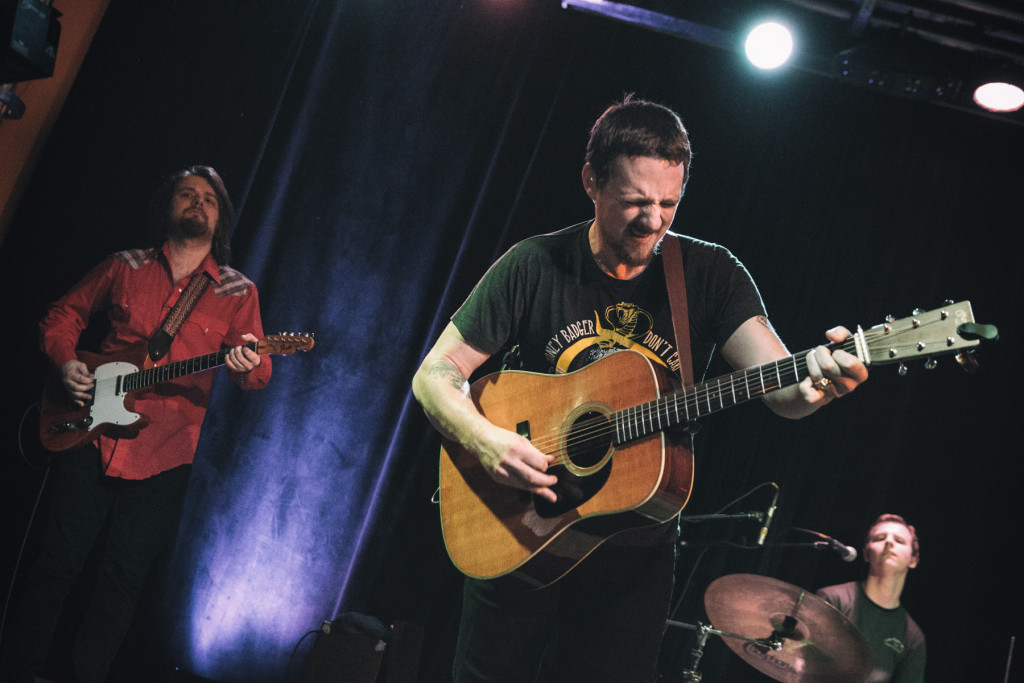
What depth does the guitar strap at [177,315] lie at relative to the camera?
150 inches

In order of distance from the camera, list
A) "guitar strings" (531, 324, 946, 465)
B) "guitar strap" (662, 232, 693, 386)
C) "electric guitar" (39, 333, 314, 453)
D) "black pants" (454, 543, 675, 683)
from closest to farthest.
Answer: "guitar strings" (531, 324, 946, 465), "black pants" (454, 543, 675, 683), "guitar strap" (662, 232, 693, 386), "electric guitar" (39, 333, 314, 453)

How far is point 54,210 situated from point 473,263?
2.60 m

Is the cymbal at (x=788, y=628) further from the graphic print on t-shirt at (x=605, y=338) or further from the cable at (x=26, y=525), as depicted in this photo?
the cable at (x=26, y=525)

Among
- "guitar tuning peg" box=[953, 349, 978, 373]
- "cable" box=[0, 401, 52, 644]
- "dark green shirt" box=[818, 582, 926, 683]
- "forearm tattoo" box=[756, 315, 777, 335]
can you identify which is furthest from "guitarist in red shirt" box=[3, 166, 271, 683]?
"dark green shirt" box=[818, 582, 926, 683]

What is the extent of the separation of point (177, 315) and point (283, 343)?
66 cm

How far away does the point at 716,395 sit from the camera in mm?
2039

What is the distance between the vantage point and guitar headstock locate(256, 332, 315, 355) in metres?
3.75

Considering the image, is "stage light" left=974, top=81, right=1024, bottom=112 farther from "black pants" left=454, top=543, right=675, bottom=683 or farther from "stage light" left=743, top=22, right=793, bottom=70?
"black pants" left=454, top=543, right=675, bottom=683

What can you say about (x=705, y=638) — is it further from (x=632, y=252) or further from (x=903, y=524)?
(x=632, y=252)

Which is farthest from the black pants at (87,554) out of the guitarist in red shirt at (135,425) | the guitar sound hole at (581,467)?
the guitar sound hole at (581,467)

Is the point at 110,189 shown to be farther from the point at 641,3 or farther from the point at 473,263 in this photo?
the point at 641,3

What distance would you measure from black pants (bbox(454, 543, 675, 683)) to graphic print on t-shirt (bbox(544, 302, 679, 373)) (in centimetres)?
65

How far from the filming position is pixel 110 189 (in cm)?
447

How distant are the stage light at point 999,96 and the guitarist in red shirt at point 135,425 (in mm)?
4569
